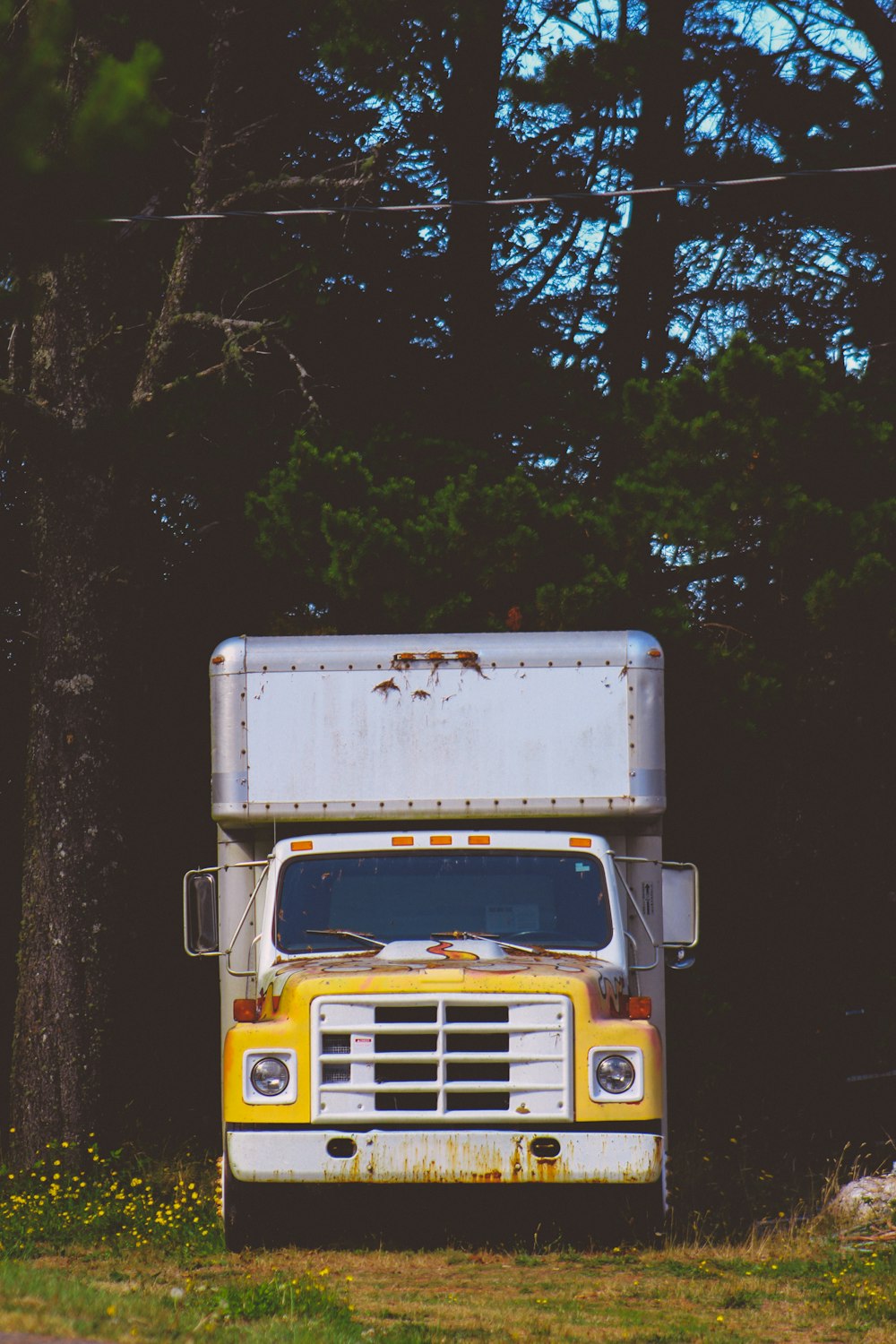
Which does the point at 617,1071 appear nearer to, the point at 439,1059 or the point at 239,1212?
the point at 439,1059

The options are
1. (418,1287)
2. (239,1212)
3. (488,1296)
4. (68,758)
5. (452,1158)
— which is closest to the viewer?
(488,1296)

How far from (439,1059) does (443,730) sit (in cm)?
204

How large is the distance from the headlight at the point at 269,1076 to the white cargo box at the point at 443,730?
1.67 metres

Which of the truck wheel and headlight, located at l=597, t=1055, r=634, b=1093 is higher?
headlight, located at l=597, t=1055, r=634, b=1093

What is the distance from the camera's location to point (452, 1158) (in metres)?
8.66

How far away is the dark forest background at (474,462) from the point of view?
42.3 ft

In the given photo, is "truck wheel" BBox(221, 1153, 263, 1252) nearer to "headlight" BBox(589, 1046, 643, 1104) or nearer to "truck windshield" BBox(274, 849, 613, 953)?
"truck windshield" BBox(274, 849, 613, 953)

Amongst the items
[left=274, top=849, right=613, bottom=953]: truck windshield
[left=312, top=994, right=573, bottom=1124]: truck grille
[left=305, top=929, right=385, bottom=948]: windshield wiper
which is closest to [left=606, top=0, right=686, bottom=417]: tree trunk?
[left=274, top=849, right=613, bottom=953]: truck windshield

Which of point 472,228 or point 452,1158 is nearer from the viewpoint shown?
point 452,1158

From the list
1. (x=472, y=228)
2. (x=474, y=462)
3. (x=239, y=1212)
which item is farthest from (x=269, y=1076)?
(x=472, y=228)

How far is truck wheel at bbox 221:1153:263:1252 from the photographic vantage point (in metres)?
8.96

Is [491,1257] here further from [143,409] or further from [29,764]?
[143,409]

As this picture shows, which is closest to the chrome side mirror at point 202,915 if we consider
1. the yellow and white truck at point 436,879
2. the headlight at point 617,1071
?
the yellow and white truck at point 436,879

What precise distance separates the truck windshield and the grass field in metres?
1.71
